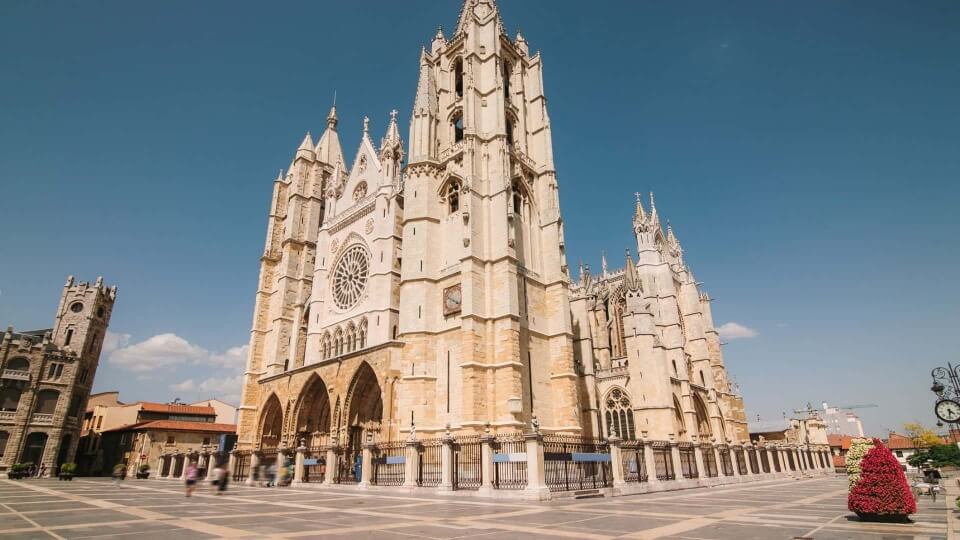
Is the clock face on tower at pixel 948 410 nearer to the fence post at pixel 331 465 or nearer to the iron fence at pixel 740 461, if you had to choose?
the iron fence at pixel 740 461

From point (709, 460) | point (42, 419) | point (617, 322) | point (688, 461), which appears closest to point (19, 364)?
point (42, 419)

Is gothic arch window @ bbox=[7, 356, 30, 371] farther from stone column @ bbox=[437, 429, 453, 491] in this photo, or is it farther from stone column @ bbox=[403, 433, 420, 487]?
stone column @ bbox=[437, 429, 453, 491]

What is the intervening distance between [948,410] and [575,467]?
10298 millimetres

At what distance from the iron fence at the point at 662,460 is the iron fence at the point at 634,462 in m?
0.60

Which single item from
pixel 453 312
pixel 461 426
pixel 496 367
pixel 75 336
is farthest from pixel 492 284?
pixel 75 336

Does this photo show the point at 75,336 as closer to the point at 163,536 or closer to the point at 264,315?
the point at 264,315

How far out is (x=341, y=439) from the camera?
2369 centimetres

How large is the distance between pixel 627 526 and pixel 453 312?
15.7 meters

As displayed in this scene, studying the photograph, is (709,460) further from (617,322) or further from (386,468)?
(386,468)

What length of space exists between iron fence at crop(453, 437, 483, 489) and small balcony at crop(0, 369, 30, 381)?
36.0m

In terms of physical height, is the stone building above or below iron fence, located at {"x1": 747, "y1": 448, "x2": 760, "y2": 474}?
above

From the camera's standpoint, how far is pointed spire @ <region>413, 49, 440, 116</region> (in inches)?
1110

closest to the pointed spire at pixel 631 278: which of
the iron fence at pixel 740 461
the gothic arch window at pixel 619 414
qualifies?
the gothic arch window at pixel 619 414

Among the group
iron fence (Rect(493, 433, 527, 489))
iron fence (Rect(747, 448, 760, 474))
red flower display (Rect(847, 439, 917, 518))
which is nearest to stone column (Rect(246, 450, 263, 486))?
iron fence (Rect(493, 433, 527, 489))
